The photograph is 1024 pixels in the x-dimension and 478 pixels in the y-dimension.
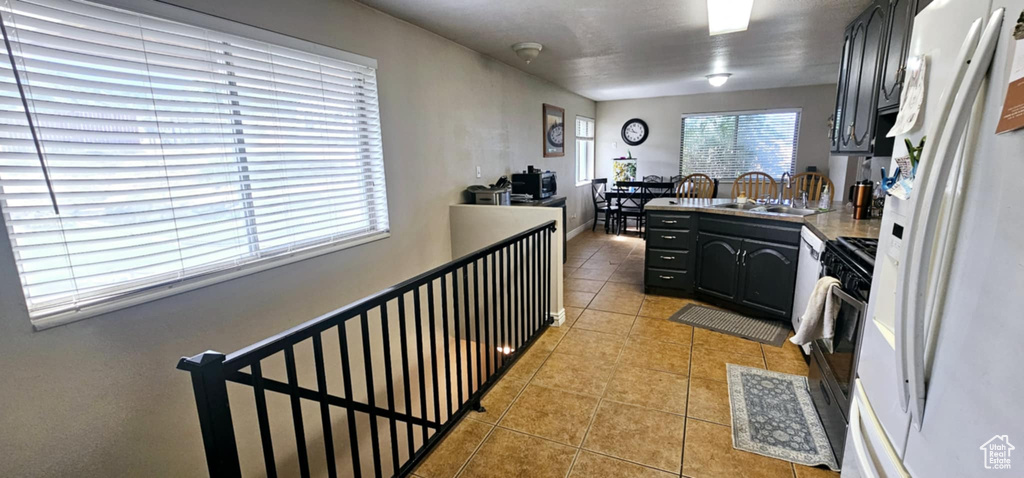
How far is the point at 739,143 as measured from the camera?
270 inches

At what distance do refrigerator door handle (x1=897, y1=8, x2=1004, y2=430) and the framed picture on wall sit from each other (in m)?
5.07

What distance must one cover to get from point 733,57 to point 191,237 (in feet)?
15.8

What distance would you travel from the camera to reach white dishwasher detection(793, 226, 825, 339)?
2.40m

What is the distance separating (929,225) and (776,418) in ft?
5.57

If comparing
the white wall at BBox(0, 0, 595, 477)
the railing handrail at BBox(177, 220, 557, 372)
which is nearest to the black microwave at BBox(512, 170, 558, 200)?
the white wall at BBox(0, 0, 595, 477)

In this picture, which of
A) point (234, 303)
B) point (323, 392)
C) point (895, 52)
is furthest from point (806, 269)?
point (234, 303)

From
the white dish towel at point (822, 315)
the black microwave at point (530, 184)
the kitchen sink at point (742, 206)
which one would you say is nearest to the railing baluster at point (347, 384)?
the white dish towel at point (822, 315)

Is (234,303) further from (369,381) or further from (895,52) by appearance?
(895,52)

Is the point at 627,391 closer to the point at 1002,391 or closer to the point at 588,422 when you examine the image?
the point at 588,422

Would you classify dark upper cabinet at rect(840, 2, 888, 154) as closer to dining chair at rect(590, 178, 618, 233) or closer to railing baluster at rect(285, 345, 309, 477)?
railing baluster at rect(285, 345, 309, 477)

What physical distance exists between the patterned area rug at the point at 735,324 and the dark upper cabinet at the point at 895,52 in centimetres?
158

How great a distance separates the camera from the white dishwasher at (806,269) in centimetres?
240

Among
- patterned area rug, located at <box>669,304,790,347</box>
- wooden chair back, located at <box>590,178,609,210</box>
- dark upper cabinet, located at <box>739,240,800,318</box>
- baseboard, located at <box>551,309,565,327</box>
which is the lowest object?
patterned area rug, located at <box>669,304,790,347</box>

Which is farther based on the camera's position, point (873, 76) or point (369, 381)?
point (873, 76)
